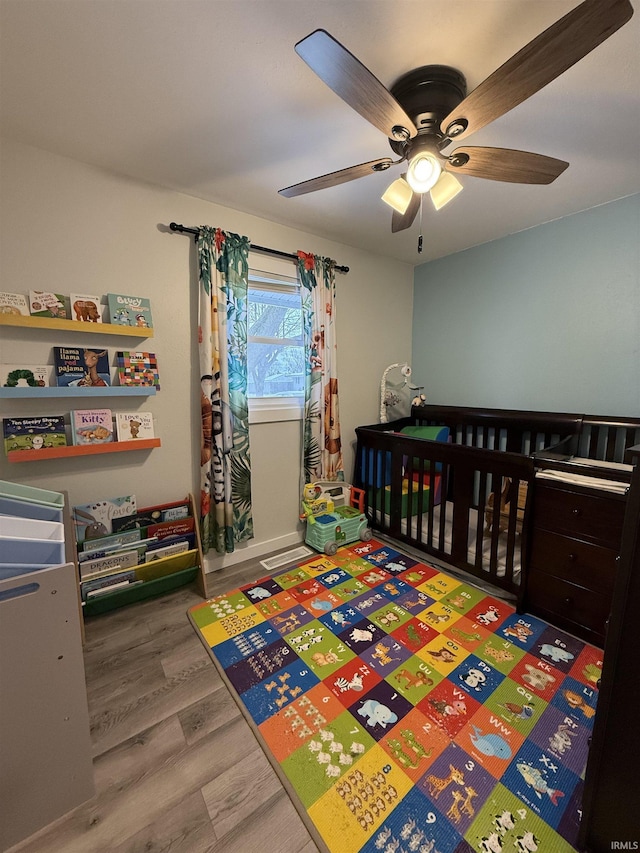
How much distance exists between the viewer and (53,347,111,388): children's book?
1710 millimetres

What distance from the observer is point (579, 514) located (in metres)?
1.63

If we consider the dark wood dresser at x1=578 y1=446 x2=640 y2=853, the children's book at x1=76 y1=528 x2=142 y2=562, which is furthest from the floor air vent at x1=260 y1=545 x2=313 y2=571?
the dark wood dresser at x1=578 y1=446 x2=640 y2=853

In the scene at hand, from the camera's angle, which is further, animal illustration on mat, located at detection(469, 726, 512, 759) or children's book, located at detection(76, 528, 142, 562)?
children's book, located at detection(76, 528, 142, 562)

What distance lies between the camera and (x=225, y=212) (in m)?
2.17

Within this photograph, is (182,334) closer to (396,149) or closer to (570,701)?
Result: (396,149)

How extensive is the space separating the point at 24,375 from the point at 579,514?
2.80 metres

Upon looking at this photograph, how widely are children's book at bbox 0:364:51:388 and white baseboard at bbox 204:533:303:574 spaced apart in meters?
1.41

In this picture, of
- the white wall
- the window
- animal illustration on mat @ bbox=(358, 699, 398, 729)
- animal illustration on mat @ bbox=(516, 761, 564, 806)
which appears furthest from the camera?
the window

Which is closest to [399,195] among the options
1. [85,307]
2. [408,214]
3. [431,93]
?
[408,214]

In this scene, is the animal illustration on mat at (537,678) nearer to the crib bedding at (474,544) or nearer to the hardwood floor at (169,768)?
the crib bedding at (474,544)

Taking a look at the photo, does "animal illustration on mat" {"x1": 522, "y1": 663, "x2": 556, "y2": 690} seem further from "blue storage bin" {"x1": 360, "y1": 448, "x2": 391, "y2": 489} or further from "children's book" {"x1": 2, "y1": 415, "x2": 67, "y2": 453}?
"children's book" {"x1": 2, "y1": 415, "x2": 67, "y2": 453}

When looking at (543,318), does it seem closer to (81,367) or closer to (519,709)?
(519,709)

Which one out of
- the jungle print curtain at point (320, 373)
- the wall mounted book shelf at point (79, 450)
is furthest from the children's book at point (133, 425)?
the jungle print curtain at point (320, 373)

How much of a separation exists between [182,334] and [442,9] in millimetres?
1778
